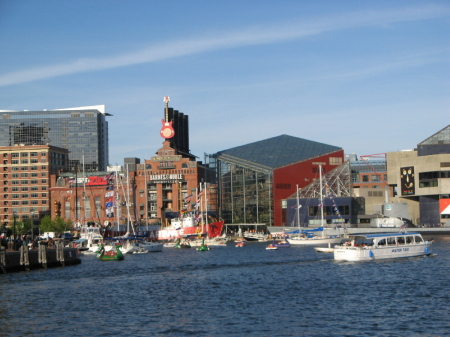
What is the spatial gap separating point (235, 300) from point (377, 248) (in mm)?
39355

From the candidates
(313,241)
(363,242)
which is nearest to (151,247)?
(313,241)

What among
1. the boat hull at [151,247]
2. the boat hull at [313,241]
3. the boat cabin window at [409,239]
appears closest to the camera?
the boat cabin window at [409,239]

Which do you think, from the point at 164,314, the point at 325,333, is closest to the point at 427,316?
the point at 325,333

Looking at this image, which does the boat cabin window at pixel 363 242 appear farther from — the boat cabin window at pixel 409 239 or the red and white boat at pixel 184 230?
the red and white boat at pixel 184 230

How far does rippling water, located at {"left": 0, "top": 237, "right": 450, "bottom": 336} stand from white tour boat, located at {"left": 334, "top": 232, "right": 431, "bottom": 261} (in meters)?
1.80

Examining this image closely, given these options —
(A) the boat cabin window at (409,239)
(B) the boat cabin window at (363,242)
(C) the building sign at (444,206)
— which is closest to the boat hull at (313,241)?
(C) the building sign at (444,206)

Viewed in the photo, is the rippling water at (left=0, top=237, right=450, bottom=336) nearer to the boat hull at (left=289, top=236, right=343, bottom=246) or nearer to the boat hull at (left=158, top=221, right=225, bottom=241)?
the boat hull at (left=289, top=236, right=343, bottom=246)

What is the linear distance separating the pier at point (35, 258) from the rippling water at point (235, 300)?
398cm

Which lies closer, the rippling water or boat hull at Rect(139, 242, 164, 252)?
the rippling water

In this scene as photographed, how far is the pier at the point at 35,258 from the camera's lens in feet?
308

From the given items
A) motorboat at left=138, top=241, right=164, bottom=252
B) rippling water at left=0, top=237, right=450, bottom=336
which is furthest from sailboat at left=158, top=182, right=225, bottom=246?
rippling water at left=0, top=237, right=450, bottom=336

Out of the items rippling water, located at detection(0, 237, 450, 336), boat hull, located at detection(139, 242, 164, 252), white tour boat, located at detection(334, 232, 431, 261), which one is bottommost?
rippling water, located at detection(0, 237, 450, 336)

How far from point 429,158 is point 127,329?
524 ft

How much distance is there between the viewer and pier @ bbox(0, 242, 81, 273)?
3701 inches
